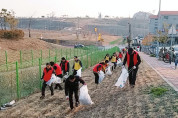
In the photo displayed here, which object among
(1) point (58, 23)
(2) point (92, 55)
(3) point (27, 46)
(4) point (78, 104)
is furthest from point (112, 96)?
(1) point (58, 23)

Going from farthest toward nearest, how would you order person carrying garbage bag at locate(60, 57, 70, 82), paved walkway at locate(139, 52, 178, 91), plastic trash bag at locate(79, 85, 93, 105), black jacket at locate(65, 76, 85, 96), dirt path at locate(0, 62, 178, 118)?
person carrying garbage bag at locate(60, 57, 70, 82) → paved walkway at locate(139, 52, 178, 91) → plastic trash bag at locate(79, 85, 93, 105) → black jacket at locate(65, 76, 85, 96) → dirt path at locate(0, 62, 178, 118)

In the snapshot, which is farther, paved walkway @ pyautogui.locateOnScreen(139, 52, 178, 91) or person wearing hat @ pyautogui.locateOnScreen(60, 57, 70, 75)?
person wearing hat @ pyautogui.locateOnScreen(60, 57, 70, 75)

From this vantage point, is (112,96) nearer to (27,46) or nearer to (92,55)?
(92,55)

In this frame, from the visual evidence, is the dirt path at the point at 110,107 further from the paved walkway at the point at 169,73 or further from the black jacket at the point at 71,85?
the black jacket at the point at 71,85

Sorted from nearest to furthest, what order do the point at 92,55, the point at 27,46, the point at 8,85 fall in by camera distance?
the point at 8,85 < the point at 92,55 < the point at 27,46

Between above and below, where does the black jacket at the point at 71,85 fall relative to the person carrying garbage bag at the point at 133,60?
below

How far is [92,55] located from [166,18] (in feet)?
210

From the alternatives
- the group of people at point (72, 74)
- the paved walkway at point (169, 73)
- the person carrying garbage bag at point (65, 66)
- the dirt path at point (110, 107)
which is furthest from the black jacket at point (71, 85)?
the person carrying garbage bag at point (65, 66)

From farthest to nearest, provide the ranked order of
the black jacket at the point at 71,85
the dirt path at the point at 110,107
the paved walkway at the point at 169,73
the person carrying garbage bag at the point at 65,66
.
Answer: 1. the person carrying garbage bag at the point at 65,66
2. the paved walkway at the point at 169,73
3. the black jacket at the point at 71,85
4. the dirt path at the point at 110,107

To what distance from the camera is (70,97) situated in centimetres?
812

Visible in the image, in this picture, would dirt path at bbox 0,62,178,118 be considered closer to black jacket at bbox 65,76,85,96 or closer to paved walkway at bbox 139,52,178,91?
paved walkway at bbox 139,52,178,91

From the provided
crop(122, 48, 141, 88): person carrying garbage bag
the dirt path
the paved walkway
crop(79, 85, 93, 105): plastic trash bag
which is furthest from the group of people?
the paved walkway

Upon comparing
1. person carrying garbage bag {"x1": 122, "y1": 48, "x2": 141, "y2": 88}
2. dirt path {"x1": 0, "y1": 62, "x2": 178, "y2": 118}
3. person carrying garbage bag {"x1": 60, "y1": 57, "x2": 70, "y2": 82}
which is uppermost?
person carrying garbage bag {"x1": 122, "y1": 48, "x2": 141, "y2": 88}

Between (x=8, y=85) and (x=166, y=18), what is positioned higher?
(x=166, y=18)
